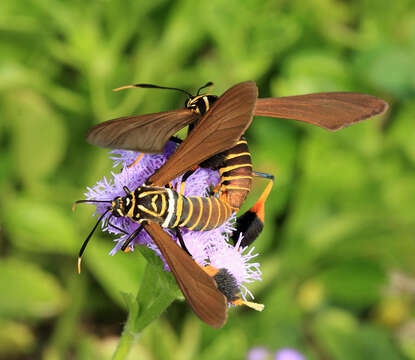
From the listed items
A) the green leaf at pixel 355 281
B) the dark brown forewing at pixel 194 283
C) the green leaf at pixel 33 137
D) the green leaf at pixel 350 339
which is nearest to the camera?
the dark brown forewing at pixel 194 283

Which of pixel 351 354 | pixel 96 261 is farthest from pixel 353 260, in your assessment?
pixel 96 261

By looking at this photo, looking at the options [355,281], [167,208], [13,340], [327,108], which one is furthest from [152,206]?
[355,281]

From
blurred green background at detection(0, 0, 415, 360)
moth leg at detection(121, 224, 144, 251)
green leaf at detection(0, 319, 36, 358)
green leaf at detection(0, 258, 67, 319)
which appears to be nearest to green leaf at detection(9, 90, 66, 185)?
blurred green background at detection(0, 0, 415, 360)

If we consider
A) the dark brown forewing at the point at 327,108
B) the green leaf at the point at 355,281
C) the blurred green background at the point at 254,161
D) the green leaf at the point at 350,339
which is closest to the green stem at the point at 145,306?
the dark brown forewing at the point at 327,108

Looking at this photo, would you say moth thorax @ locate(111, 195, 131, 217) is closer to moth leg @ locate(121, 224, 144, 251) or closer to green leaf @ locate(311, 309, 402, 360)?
moth leg @ locate(121, 224, 144, 251)

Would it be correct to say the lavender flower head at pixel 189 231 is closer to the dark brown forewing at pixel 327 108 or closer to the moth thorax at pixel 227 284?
the moth thorax at pixel 227 284

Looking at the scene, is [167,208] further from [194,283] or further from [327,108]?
[327,108]
